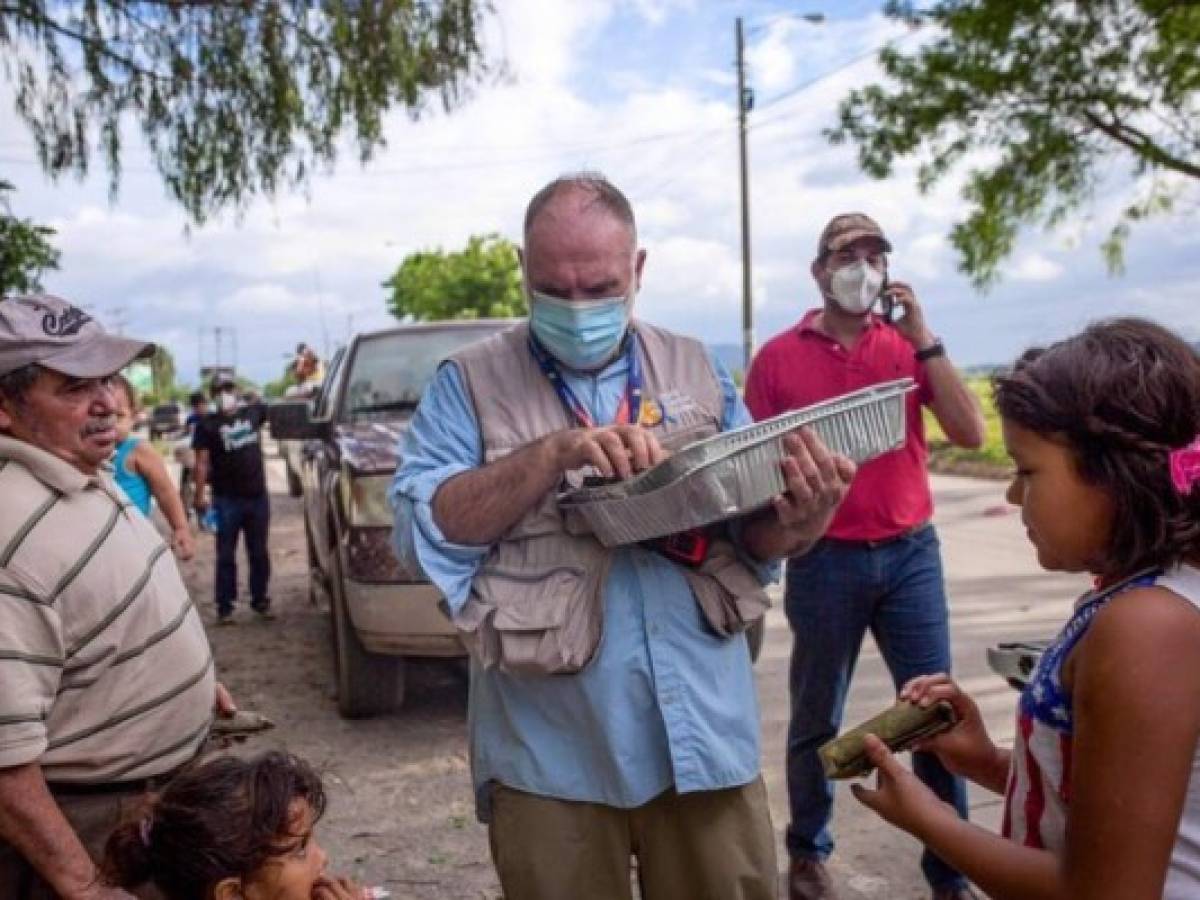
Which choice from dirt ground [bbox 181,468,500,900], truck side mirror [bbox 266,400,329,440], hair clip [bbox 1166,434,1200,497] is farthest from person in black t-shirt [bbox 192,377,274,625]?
hair clip [bbox 1166,434,1200,497]

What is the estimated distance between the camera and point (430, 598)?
525 cm

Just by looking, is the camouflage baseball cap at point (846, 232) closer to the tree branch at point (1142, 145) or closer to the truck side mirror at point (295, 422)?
the truck side mirror at point (295, 422)

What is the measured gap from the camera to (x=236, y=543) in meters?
8.55

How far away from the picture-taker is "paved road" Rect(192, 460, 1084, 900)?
405 centimetres

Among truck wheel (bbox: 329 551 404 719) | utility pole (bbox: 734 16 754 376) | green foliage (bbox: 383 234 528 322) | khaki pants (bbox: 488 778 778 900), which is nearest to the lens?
khaki pants (bbox: 488 778 778 900)

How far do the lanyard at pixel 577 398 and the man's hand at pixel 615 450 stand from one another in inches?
11.2

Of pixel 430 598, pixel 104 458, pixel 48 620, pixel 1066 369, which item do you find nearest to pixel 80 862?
pixel 48 620

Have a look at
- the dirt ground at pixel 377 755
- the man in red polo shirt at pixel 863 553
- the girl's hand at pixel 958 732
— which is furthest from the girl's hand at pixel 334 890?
the man in red polo shirt at pixel 863 553

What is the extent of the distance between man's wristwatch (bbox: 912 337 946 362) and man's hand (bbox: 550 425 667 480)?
1795mm

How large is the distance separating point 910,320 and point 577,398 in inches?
62.7

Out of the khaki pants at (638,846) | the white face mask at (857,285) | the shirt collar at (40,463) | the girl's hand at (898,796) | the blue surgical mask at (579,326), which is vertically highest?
the white face mask at (857,285)

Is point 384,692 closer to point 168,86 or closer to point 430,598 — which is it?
point 430,598

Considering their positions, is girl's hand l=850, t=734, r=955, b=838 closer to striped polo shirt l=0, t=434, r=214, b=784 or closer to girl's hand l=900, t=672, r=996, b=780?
girl's hand l=900, t=672, r=996, b=780

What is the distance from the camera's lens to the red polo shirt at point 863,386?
3.44 m
